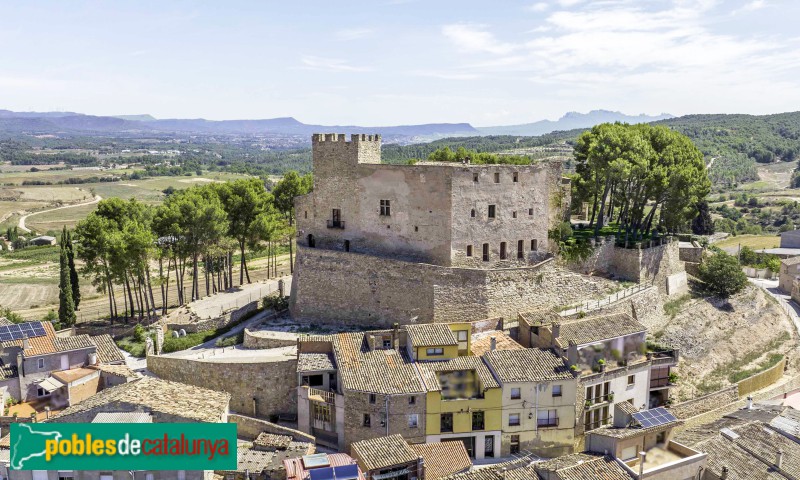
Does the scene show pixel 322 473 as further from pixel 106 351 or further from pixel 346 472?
pixel 106 351

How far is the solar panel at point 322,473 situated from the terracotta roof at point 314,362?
7138 millimetres

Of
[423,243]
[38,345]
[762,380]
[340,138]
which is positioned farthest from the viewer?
[340,138]

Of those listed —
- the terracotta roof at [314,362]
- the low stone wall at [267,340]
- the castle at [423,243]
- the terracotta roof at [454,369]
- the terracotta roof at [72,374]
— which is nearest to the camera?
the terracotta roof at [454,369]

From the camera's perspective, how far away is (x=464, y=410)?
30.7m

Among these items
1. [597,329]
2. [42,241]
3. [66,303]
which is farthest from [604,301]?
[42,241]

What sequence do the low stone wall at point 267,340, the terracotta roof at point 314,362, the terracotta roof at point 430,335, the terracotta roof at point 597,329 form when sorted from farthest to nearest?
the low stone wall at point 267,340, the terracotta roof at point 597,329, the terracotta roof at point 430,335, the terracotta roof at point 314,362

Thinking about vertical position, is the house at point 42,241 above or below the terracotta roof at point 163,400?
below

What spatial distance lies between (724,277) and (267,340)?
108ft

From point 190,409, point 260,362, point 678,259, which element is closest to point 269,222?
point 260,362

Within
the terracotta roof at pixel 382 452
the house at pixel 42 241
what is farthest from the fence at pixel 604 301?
the house at pixel 42 241

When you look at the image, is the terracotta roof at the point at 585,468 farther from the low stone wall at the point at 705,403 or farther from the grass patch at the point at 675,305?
the grass patch at the point at 675,305

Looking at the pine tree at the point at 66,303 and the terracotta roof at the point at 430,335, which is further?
the pine tree at the point at 66,303

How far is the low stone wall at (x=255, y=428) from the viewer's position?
30.4 metres

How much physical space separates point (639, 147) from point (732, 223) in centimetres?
6973
